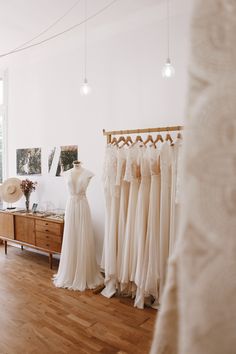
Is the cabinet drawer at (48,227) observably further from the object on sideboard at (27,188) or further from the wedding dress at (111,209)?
the wedding dress at (111,209)

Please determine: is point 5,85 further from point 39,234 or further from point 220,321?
point 220,321

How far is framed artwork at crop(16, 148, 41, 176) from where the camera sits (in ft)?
16.1

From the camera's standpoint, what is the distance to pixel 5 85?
556 cm

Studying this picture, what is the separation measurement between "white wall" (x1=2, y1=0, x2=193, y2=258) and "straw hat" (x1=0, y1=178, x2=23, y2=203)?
317 millimetres

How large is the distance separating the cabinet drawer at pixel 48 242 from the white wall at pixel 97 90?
1.99 ft

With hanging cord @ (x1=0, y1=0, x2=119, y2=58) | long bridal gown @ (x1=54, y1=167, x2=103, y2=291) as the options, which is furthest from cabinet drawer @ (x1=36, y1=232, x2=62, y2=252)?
hanging cord @ (x1=0, y1=0, x2=119, y2=58)

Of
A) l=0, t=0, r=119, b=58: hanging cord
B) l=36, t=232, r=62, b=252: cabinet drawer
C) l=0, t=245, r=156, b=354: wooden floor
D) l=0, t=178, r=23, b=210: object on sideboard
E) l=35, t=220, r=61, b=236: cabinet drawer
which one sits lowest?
l=0, t=245, r=156, b=354: wooden floor

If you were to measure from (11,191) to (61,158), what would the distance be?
1.14m

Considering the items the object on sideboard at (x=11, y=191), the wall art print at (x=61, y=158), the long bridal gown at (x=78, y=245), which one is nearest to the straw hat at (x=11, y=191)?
the object on sideboard at (x=11, y=191)

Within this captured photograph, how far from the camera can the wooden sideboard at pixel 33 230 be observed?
12.7ft

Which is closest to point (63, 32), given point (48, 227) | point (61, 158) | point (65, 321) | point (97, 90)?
point (97, 90)

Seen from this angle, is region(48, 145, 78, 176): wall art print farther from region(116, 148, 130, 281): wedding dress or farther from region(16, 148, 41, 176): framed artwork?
region(116, 148, 130, 281): wedding dress

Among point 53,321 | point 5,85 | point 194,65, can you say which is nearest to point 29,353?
point 53,321

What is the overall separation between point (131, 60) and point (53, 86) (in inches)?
64.4
